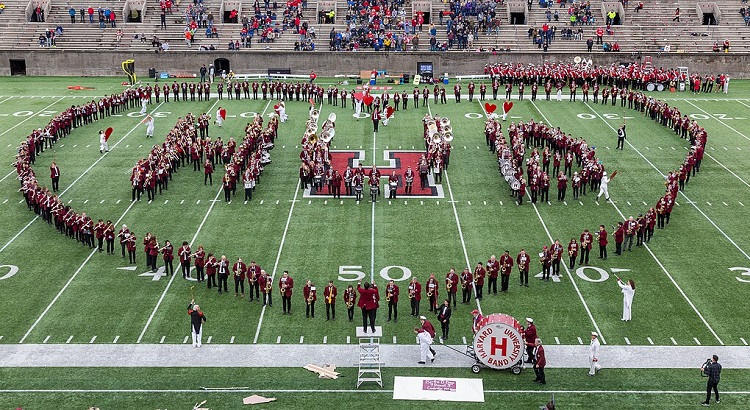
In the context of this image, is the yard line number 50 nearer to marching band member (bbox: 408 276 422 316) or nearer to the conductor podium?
marching band member (bbox: 408 276 422 316)

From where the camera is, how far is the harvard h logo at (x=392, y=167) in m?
30.5

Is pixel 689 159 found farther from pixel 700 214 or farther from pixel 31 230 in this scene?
pixel 31 230

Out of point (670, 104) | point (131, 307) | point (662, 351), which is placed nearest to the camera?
point (662, 351)

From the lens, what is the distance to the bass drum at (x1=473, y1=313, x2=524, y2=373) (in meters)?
17.7

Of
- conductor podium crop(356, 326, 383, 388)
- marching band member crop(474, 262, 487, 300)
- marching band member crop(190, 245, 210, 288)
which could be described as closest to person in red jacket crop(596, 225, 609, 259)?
marching band member crop(474, 262, 487, 300)

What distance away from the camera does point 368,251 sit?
25.1 metres

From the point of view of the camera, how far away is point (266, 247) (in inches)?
1001

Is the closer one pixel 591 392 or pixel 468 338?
pixel 591 392

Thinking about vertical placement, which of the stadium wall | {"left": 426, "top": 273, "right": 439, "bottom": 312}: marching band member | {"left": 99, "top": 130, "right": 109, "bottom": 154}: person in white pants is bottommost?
{"left": 426, "top": 273, "right": 439, "bottom": 312}: marching band member

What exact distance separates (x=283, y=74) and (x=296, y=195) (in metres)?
25.4

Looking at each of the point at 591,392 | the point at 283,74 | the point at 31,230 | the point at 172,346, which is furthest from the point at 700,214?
the point at 283,74

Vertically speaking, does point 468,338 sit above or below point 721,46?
below

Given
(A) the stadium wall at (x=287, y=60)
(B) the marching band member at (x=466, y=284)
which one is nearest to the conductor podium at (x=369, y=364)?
(B) the marching band member at (x=466, y=284)

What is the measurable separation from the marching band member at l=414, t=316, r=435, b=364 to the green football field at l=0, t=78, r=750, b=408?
722mm
